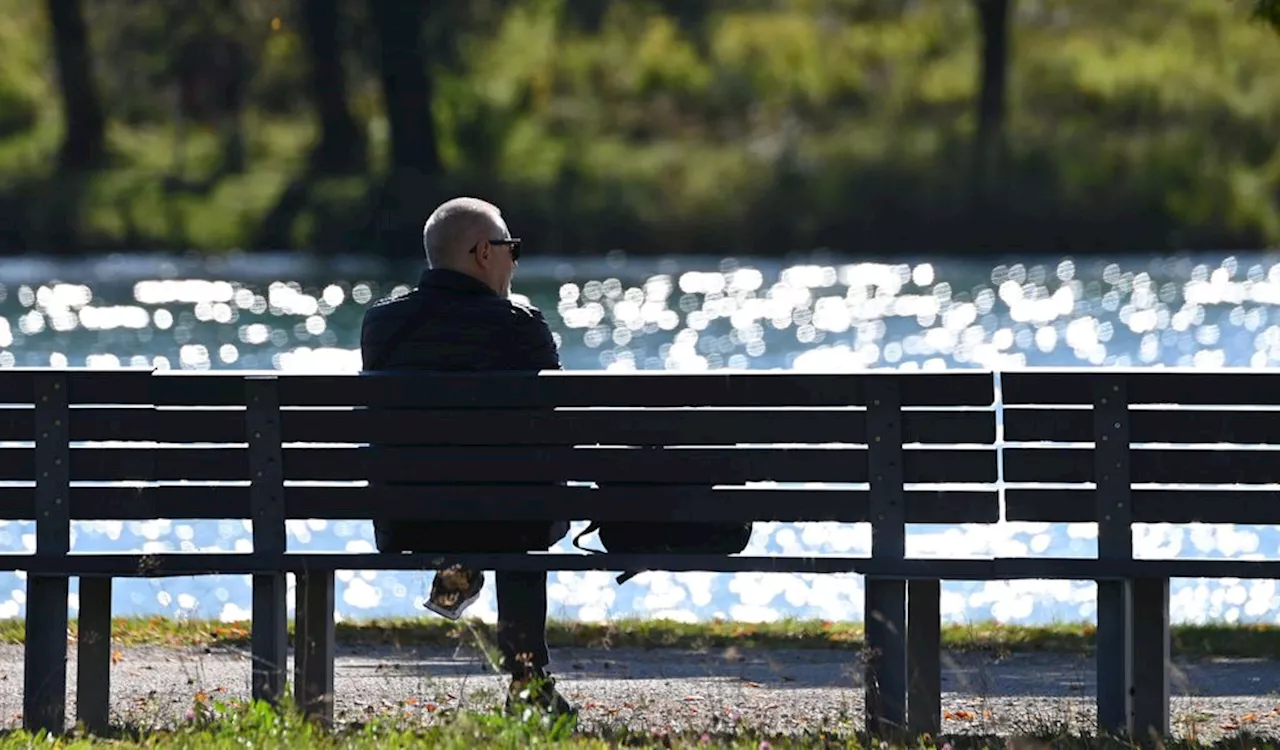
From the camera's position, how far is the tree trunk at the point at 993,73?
49844 mm

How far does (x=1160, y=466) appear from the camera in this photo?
755 centimetres

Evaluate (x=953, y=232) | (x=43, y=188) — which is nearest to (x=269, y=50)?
(x=43, y=188)

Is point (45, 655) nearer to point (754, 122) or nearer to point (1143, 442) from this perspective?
point (1143, 442)

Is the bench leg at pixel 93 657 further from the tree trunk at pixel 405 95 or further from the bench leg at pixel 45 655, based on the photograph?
the tree trunk at pixel 405 95

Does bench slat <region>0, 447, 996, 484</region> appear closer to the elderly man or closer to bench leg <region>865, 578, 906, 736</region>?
the elderly man

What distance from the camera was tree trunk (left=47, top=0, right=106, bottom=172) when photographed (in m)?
53.2

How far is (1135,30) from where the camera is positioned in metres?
57.2

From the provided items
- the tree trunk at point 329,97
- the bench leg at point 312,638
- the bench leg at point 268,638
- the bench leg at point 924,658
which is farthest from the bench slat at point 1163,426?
the tree trunk at point 329,97

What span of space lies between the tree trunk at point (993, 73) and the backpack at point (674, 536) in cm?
4223

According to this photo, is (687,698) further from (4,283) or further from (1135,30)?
(1135,30)

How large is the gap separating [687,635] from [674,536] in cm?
A: 251

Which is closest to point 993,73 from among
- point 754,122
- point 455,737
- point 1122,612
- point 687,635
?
point 754,122

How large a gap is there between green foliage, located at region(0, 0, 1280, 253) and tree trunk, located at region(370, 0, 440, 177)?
2.34 feet

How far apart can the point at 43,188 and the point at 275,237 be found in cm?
545
